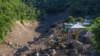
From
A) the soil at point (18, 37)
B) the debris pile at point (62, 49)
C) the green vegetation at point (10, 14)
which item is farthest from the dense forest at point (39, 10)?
the debris pile at point (62, 49)

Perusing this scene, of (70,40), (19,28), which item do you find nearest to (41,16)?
(19,28)

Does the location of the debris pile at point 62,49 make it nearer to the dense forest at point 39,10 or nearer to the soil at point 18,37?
the dense forest at point 39,10

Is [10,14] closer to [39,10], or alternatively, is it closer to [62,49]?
[62,49]

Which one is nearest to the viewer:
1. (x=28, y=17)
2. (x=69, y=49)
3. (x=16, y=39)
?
(x=69, y=49)

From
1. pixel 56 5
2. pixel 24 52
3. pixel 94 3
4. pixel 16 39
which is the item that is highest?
pixel 24 52

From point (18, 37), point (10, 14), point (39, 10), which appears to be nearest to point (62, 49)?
point (18, 37)

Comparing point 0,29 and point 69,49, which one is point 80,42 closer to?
point 69,49

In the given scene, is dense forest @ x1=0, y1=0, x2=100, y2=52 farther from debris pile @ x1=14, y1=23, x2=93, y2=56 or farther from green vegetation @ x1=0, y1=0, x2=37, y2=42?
debris pile @ x1=14, y1=23, x2=93, y2=56

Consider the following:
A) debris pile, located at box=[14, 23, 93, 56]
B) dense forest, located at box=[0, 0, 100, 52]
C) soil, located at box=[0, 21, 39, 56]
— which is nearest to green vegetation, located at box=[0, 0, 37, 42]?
dense forest, located at box=[0, 0, 100, 52]
